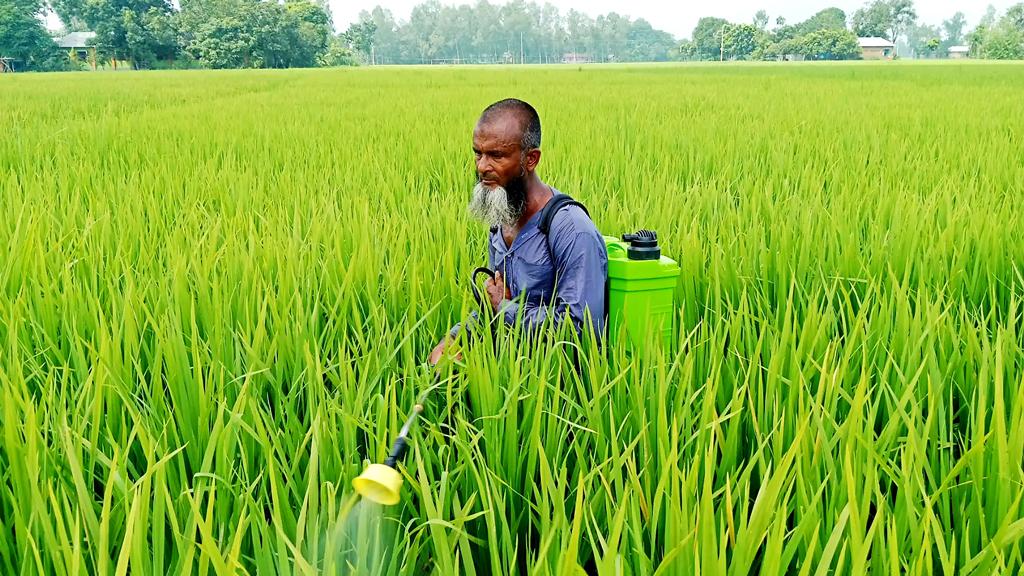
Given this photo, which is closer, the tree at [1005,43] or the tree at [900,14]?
the tree at [1005,43]

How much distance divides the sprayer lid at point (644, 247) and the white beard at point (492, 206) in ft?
0.84

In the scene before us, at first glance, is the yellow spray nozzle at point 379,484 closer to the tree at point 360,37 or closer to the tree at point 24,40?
the tree at point 24,40

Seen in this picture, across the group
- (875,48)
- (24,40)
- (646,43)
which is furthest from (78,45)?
(875,48)

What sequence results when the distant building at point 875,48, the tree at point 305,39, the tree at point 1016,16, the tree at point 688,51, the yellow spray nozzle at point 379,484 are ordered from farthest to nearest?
the tree at point 688,51 → the distant building at point 875,48 → the tree at point 1016,16 → the tree at point 305,39 → the yellow spray nozzle at point 379,484

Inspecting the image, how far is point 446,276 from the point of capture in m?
1.88

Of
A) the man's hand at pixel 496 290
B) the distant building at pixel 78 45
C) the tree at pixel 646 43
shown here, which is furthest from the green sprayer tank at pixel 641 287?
the tree at pixel 646 43

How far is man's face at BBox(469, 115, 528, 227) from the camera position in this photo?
1.52 meters

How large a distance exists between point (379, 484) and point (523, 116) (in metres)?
0.94

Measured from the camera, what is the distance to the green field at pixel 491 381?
823 mm

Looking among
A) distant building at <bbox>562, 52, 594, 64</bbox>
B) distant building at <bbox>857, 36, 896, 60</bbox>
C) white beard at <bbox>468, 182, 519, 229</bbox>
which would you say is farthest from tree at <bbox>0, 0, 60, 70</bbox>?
distant building at <bbox>857, 36, 896, 60</bbox>

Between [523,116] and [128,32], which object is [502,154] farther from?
[128,32]

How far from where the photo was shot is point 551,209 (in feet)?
5.14

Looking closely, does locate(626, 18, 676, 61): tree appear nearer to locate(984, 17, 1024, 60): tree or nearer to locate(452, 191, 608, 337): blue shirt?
locate(984, 17, 1024, 60): tree

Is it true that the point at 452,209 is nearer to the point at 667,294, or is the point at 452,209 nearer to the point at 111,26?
the point at 667,294
